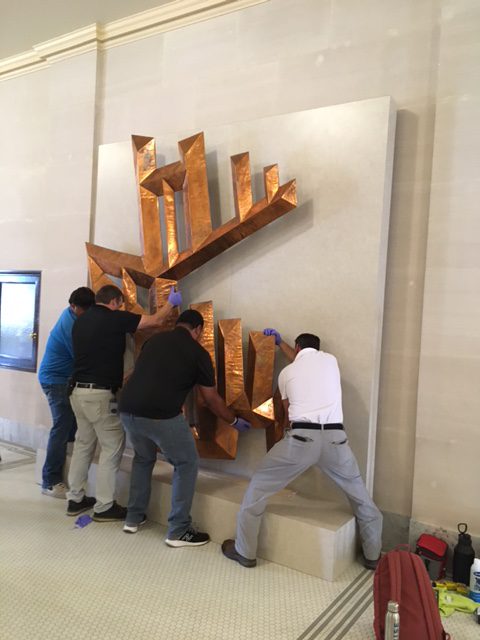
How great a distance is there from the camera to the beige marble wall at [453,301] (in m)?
2.86

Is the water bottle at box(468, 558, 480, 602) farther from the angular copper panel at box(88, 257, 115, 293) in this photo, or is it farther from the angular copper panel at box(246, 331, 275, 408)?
the angular copper panel at box(88, 257, 115, 293)

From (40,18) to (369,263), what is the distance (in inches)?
134

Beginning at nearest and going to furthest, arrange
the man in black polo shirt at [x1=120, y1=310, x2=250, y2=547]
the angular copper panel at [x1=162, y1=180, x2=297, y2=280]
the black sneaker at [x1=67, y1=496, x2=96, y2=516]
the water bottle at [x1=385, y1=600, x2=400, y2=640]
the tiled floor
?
the water bottle at [x1=385, y1=600, x2=400, y2=640]
the tiled floor
the man in black polo shirt at [x1=120, y1=310, x2=250, y2=547]
the angular copper panel at [x1=162, y1=180, x2=297, y2=280]
the black sneaker at [x1=67, y1=496, x2=96, y2=516]

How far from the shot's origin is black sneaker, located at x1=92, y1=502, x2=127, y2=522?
11.1 ft

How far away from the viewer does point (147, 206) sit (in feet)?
12.6

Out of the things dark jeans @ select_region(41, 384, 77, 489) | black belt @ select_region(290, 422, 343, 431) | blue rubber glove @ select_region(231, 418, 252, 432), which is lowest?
dark jeans @ select_region(41, 384, 77, 489)

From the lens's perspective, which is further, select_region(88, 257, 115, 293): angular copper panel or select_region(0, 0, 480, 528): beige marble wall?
select_region(88, 257, 115, 293): angular copper panel

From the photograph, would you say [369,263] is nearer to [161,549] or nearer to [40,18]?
[161,549]

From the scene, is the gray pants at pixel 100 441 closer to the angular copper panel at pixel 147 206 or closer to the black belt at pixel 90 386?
the black belt at pixel 90 386

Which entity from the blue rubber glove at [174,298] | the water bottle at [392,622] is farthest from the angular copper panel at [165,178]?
the water bottle at [392,622]

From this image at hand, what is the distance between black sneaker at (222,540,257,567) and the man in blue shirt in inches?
56.3

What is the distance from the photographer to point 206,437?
3525 mm

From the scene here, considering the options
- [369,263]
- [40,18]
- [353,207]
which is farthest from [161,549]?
[40,18]

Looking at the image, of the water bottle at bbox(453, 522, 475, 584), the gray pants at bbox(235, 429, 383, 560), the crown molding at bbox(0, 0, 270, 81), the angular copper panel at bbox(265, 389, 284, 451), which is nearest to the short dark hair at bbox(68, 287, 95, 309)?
the angular copper panel at bbox(265, 389, 284, 451)
